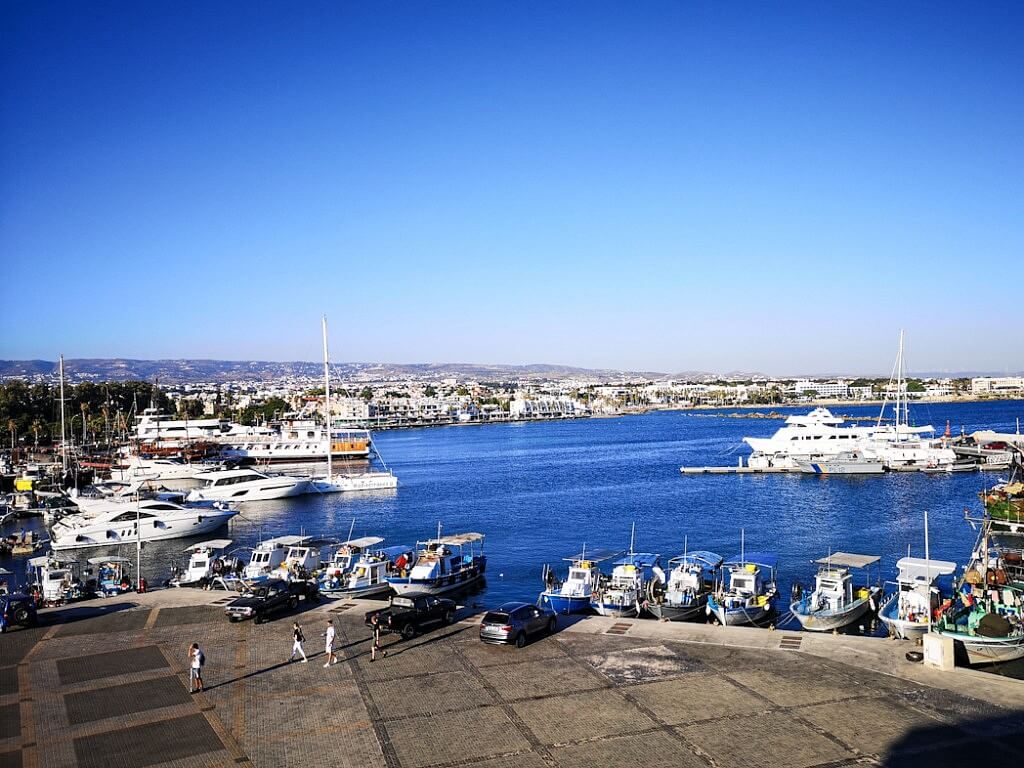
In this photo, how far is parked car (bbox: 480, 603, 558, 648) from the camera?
22.7 m

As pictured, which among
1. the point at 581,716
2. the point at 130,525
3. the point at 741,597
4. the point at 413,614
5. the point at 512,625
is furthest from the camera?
the point at 130,525

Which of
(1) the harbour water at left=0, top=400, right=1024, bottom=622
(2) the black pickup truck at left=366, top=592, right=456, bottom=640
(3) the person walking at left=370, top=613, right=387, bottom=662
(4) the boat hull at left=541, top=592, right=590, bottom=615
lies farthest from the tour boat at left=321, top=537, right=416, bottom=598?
(3) the person walking at left=370, top=613, right=387, bottom=662

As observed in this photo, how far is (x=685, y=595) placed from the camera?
3181 centimetres

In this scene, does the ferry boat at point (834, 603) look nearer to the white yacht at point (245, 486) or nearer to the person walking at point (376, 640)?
the person walking at point (376, 640)

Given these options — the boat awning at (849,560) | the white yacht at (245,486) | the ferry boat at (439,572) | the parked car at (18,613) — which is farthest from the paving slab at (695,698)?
the white yacht at (245,486)

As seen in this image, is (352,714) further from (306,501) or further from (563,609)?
(306,501)

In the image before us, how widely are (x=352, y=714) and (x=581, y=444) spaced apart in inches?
5009

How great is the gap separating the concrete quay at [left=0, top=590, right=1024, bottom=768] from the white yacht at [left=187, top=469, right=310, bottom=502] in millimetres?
51931

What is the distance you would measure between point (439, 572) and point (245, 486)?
45869 millimetres

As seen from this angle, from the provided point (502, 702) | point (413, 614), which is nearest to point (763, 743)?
point (502, 702)

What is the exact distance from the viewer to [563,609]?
3338 centimetres

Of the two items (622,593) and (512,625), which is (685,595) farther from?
(512,625)

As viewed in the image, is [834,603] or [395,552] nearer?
[834,603]

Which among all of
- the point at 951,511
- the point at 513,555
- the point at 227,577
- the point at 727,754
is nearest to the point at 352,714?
the point at 727,754
